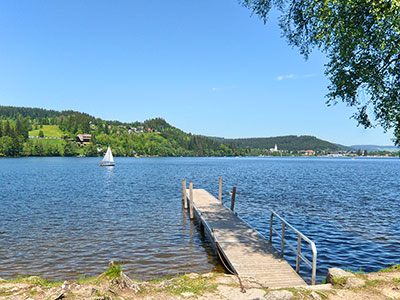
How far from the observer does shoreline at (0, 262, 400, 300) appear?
8.20 m

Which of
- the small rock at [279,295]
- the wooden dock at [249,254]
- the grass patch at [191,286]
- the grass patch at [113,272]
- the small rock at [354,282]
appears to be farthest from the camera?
the wooden dock at [249,254]

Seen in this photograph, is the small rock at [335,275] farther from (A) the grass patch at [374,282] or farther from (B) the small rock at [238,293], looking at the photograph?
(B) the small rock at [238,293]

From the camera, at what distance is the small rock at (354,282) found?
8.96 metres

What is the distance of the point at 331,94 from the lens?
1301 cm

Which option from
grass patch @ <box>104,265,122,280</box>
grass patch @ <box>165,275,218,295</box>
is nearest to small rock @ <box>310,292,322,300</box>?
grass patch @ <box>165,275,218,295</box>

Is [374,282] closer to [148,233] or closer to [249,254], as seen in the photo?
[249,254]

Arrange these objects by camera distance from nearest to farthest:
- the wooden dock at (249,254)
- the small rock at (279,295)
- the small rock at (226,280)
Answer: the small rock at (279,295), the small rock at (226,280), the wooden dock at (249,254)

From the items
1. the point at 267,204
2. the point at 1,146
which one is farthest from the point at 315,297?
the point at 1,146

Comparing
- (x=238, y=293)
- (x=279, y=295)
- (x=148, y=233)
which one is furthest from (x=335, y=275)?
(x=148, y=233)

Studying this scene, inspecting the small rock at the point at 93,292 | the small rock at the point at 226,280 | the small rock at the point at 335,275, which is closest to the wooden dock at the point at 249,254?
the small rock at the point at 226,280

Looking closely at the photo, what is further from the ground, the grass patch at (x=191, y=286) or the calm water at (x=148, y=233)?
the grass patch at (x=191, y=286)

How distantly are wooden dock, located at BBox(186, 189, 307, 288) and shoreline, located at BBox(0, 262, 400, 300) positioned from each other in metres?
1.45

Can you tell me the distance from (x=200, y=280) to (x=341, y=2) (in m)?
10.5

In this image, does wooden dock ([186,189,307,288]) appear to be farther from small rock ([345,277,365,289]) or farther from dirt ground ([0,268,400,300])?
small rock ([345,277,365,289])
